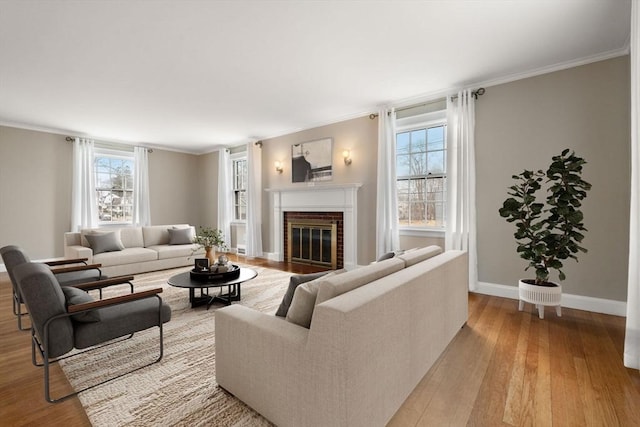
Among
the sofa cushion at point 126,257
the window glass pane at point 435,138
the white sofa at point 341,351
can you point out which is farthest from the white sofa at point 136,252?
the window glass pane at point 435,138

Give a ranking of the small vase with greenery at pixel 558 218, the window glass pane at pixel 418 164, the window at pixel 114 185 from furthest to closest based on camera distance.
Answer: the window at pixel 114 185 → the window glass pane at pixel 418 164 → the small vase with greenery at pixel 558 218

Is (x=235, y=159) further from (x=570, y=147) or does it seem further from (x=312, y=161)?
(x=570, y=147)

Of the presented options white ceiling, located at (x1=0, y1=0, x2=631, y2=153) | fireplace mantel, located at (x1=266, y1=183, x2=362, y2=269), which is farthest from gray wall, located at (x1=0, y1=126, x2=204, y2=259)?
fireplace mantel, located at (x1=266, y1=183, x2=362, y2=269)

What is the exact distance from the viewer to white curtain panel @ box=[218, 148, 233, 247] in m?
7.75

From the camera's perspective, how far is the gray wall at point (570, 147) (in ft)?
10.3

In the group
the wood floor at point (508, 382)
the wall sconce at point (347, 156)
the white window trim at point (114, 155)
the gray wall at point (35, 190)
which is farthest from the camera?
the white window trim at point (114, 155)

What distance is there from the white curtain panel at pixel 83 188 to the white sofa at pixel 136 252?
4.61 ft

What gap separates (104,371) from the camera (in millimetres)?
2152

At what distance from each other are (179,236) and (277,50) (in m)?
4.53

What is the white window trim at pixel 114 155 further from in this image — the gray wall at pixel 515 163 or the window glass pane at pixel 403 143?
the window glass pane at pixel 403 143

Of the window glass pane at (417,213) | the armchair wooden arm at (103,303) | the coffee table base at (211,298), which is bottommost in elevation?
the coffee table base at (211,298)

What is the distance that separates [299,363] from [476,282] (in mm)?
3500

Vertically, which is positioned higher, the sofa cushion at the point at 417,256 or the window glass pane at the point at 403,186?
the window glass pane at the point at 403,186

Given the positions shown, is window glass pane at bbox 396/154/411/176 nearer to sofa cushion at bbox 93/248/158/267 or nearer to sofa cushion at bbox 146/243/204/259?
sofa cushion at bbox 146/243/204/259
